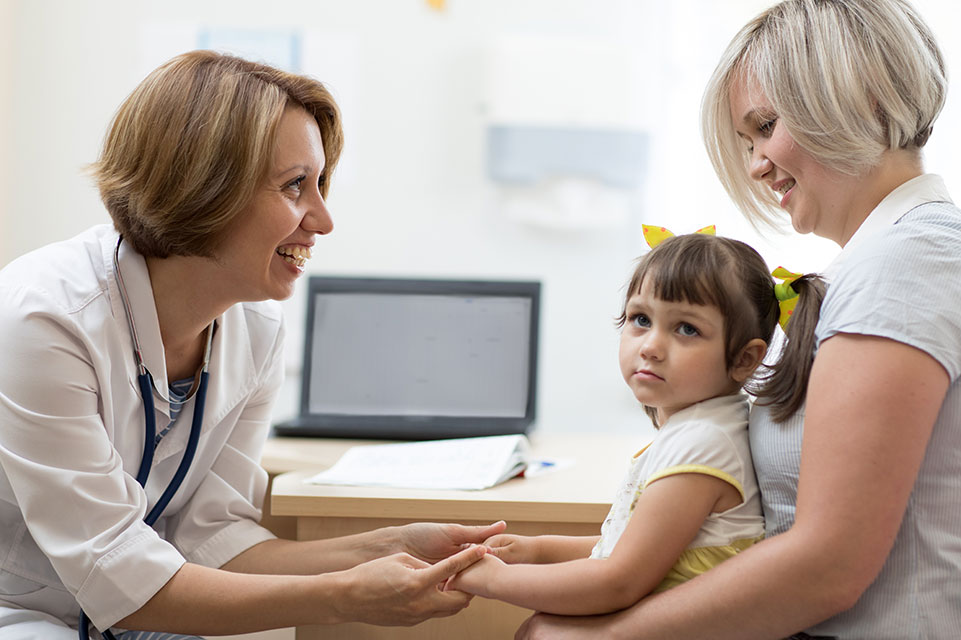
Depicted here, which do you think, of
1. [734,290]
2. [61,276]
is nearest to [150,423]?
[61,276]

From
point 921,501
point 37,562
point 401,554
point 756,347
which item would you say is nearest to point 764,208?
point 756,347

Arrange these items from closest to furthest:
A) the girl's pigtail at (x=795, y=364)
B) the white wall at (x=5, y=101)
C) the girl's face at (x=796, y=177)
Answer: the girl's pigtail at (x=795, y=364) → the girl's face at (x=796, y=177) → the white wall at (x=5, y=101)

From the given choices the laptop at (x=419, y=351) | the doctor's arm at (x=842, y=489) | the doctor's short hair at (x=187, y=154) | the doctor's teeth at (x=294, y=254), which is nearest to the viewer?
the doctor's arm at (x=842, y=489)

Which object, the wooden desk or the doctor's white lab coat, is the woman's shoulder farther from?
the doctor's white lab coat

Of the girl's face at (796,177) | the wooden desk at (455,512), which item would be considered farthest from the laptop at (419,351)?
the girl's face at (796,177)

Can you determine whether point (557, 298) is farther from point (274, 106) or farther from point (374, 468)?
point (274, 106)

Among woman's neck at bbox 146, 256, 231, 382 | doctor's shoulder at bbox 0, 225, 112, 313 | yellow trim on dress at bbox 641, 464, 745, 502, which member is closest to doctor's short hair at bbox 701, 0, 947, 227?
yellow trim on dress at bbox 641, 464, 745, 502

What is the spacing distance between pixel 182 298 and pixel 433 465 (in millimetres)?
472

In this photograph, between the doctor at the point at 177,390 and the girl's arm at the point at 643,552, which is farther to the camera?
the doctor at the point at 177,390

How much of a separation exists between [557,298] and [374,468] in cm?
128

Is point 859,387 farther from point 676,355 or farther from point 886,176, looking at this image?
point 886,176

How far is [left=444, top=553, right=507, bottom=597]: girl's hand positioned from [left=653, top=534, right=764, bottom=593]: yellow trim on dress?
20 cm

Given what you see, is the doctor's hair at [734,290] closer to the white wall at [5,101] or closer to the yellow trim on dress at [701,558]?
the yellow trim on dress at [701,558]

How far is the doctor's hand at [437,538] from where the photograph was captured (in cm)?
120
